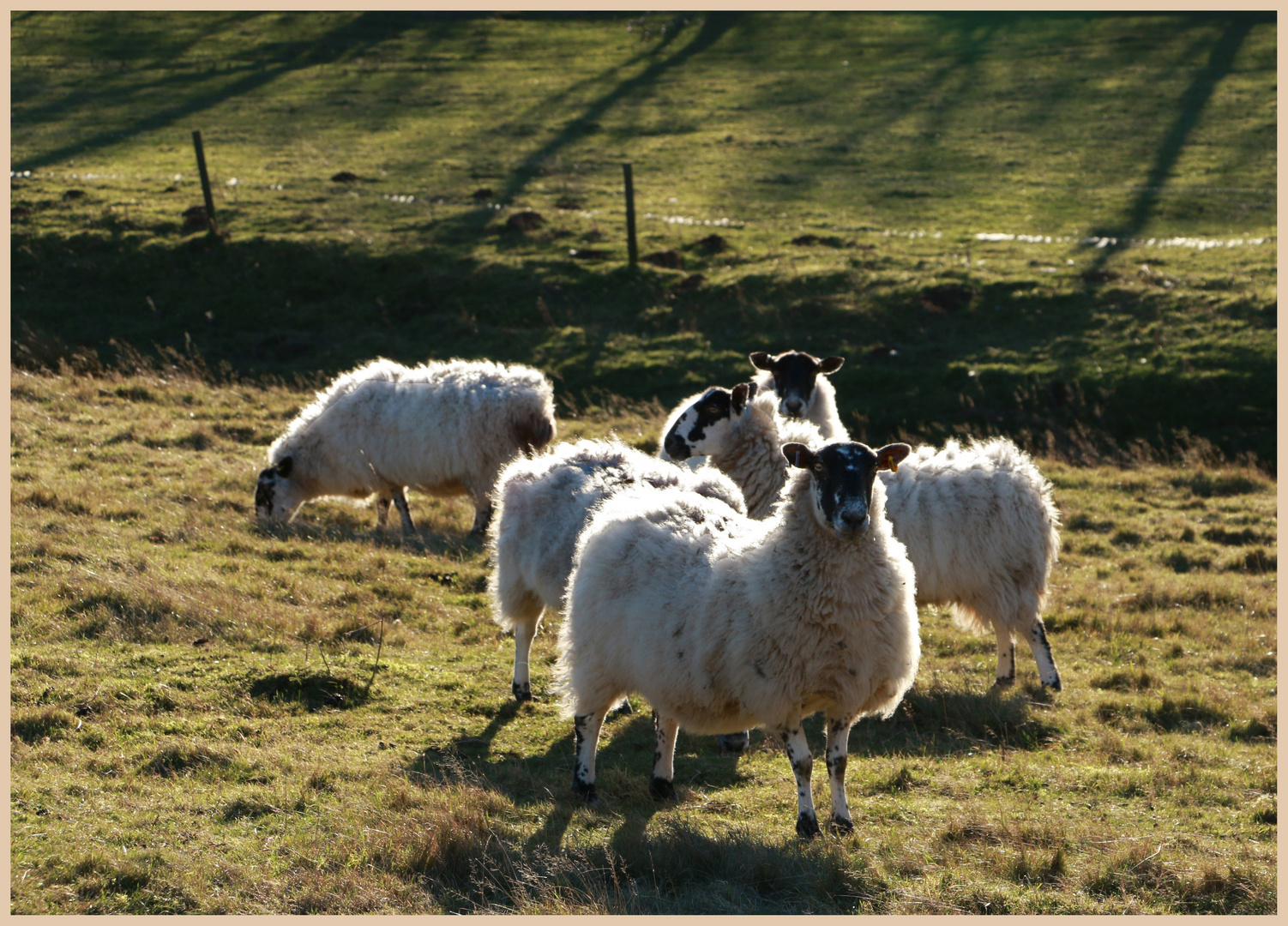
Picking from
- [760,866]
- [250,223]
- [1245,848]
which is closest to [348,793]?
[760,866]

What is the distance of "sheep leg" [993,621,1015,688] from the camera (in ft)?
31.9

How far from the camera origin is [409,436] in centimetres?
1355

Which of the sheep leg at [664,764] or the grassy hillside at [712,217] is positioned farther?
the grassy hillside at [712,217]

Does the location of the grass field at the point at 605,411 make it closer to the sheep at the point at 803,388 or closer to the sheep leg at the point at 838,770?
the sheep leg at the point at 838,770

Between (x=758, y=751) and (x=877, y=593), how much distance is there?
224 cm

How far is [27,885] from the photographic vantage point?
17.5 ft

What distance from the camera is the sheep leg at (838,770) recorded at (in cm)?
653

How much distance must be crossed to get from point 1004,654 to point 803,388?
4.01 meters

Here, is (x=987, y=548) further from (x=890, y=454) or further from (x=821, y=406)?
(x=821, y=406)

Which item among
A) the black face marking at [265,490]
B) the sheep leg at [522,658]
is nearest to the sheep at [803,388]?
the sheep leg at [522,658]

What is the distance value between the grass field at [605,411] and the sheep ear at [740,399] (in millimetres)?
2847

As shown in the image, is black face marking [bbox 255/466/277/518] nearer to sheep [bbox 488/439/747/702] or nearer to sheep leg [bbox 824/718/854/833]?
sheep [bbox 488/439/747/702]

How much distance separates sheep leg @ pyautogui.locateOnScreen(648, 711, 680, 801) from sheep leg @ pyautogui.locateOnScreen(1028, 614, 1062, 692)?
13.6 ft

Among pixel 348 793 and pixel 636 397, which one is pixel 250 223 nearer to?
pixel 636 397
